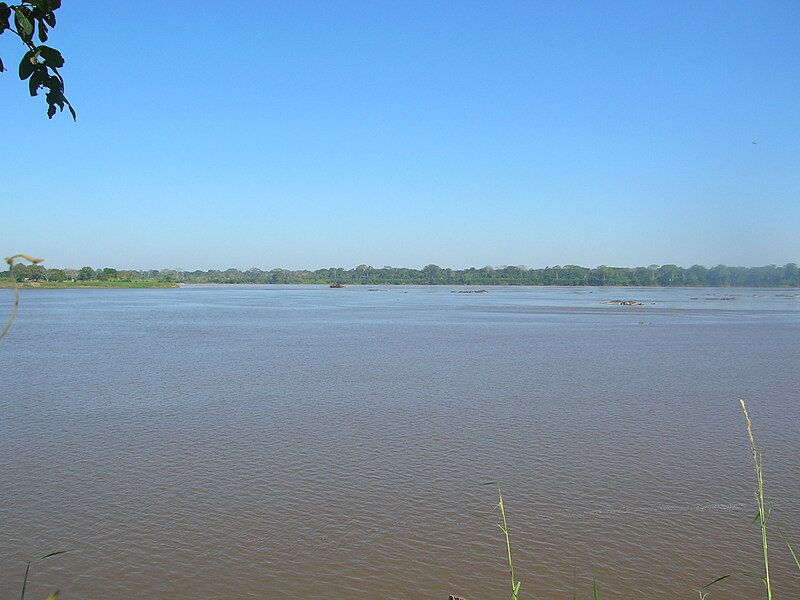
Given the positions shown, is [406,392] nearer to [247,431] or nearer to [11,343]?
[247,431]

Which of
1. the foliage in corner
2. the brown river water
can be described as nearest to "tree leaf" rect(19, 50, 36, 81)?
the foliage in corner

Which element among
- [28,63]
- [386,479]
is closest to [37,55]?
[28,63]

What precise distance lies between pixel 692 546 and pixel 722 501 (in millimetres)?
1817

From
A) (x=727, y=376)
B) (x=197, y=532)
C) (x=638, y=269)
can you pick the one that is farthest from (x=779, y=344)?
(x=638, y=269)

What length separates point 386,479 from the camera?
32.1 feet

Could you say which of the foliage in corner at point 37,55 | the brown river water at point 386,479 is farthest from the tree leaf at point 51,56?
the brown river water at point 386,479

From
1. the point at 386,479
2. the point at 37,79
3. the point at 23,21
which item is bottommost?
the point at 386,479

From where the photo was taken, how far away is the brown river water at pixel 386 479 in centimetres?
694

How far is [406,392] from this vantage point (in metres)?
16.8

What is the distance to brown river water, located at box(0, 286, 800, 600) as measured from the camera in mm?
6941

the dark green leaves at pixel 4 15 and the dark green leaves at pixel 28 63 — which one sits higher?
the dark green leaves at pixel 4 15

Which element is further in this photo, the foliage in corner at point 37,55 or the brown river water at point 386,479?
the brown river water at point 386,479

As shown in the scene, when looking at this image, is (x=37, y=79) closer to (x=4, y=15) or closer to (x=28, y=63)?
(x=28, y=63)

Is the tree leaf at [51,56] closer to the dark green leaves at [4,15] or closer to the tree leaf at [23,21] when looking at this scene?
the tree leaf at [23,21]
